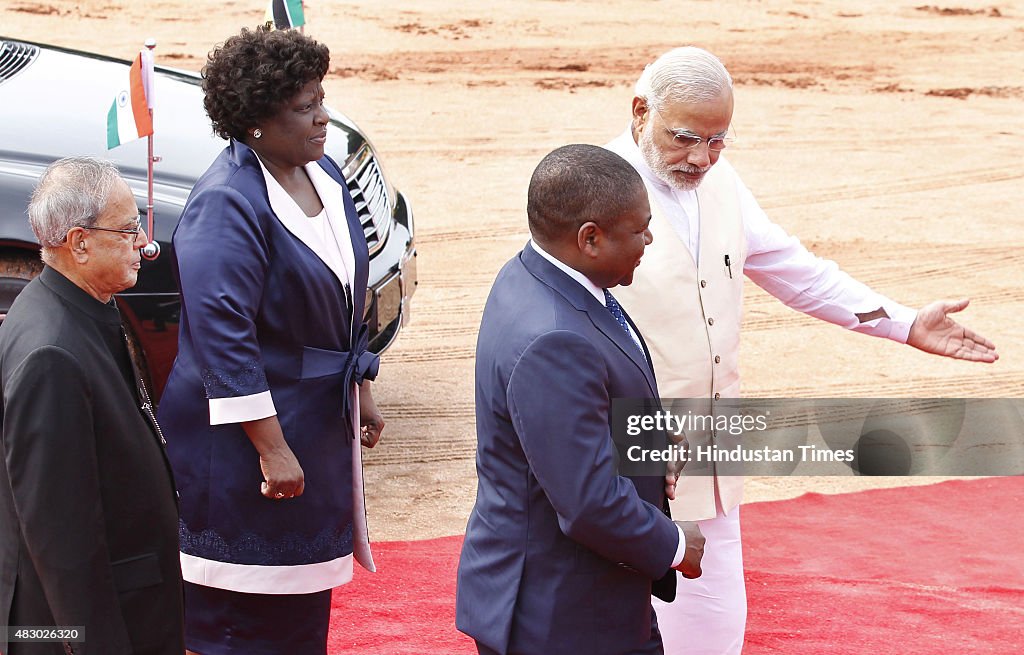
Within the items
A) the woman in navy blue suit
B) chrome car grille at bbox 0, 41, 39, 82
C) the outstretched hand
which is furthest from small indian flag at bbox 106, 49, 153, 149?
chrome car grille at bbox 0, 41, 39, 82

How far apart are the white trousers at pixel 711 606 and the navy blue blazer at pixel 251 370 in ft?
3.00

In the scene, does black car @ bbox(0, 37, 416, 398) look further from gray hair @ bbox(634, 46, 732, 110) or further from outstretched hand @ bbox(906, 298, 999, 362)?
outstretched hand @ bbox(906, 298, 999, 362)

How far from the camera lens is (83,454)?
2705 mm

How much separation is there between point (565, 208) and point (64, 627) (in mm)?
1245

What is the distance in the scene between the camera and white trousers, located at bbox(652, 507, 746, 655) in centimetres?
373

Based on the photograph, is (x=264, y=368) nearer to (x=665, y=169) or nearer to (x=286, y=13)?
(x=665, y=169)

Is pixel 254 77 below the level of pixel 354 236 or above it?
above

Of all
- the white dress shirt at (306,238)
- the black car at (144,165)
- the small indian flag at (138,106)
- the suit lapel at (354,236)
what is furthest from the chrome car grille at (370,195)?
the white dress shirt at (306,238)

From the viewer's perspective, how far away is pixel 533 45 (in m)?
18.2

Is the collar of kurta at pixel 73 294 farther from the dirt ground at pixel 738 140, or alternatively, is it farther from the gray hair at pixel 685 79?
the dirt ground at pixel 738 140

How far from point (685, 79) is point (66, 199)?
1533 millimetres

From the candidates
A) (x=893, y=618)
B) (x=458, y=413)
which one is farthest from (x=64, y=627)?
(x=458, y=413)

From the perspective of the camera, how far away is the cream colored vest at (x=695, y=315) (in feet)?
11.8

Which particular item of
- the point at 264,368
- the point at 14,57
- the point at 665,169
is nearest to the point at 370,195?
the point at 14,57
